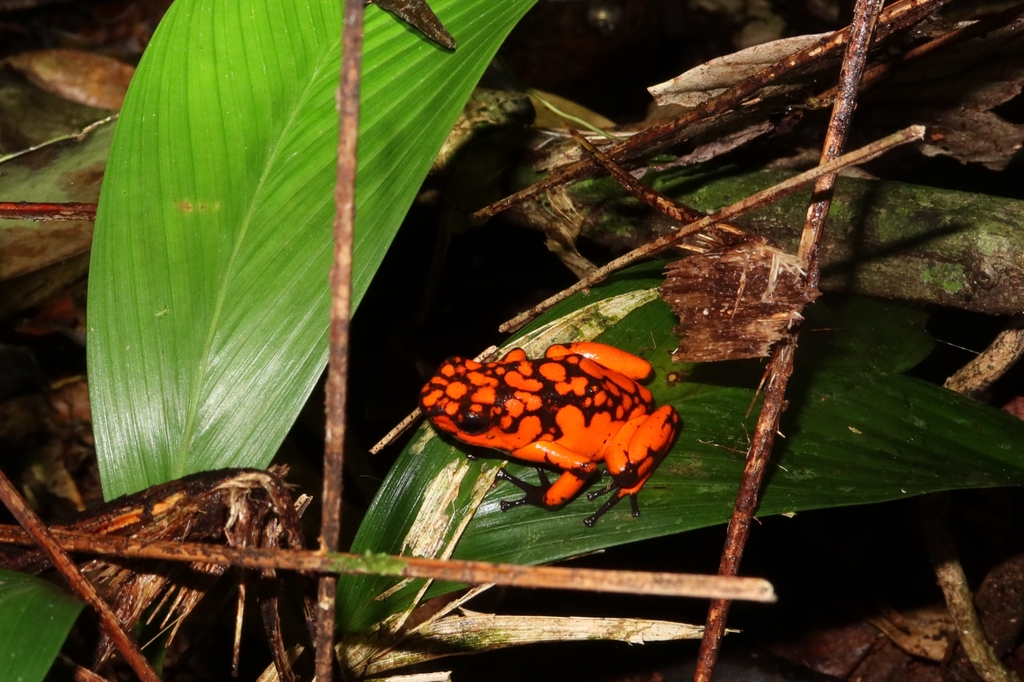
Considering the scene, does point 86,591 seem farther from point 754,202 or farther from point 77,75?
point 77,75

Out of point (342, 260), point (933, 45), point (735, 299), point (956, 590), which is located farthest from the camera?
point (956, 590)

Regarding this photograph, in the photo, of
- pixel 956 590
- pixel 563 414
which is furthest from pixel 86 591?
pixel 956 590

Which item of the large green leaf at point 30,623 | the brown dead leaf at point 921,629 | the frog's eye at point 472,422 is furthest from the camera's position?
the brown dead leaf at point 921,629

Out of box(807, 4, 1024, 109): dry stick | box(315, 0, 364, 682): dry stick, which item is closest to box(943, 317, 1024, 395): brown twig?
box(807, 4, 1024, 109): dry stick

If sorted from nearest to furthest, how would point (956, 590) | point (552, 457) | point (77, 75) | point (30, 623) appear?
point (30, 623)
point (552, 457)
point (956, 590)
point (77, 75)

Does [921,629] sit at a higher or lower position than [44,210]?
lower

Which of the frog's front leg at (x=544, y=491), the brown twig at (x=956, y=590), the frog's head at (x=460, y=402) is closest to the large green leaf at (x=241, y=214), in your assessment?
the frog's head at (x=460, y=402)

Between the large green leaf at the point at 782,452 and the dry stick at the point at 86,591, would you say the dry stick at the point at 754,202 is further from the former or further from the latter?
the dry stick at the point at 86,591
